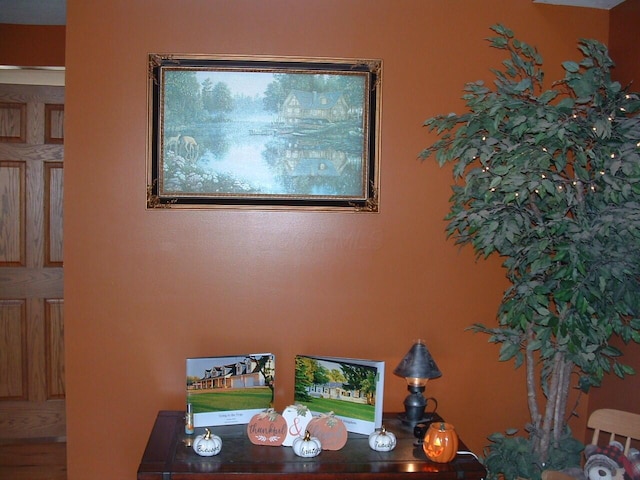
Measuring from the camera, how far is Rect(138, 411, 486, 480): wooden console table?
6.77ft

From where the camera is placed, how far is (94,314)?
259 cm

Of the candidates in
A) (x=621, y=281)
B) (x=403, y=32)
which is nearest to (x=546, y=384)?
(x=621, y=281)

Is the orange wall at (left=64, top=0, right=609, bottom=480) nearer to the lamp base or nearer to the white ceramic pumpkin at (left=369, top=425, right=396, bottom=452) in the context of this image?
the lamp base

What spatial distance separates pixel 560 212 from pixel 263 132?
1227 mm

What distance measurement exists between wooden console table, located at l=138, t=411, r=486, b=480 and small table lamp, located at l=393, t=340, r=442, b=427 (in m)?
0.19

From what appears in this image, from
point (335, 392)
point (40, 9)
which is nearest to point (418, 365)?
point (335, 392)

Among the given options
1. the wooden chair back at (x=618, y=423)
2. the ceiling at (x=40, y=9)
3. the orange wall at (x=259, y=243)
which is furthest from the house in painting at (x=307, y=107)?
the wooden chair back at (x=618, y=423)

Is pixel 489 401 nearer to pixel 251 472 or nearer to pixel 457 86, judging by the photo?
pixel 251 472

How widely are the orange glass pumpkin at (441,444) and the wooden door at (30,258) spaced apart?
2.36m

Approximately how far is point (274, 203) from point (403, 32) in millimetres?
925

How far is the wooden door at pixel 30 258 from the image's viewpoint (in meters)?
3.52

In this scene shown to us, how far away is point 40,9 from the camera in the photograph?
3.01m

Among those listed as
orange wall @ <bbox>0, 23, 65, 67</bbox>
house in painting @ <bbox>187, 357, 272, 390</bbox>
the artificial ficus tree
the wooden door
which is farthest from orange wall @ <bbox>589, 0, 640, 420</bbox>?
the wooden door

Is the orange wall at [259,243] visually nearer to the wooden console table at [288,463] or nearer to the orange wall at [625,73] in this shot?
the orange wall at [625,73]
